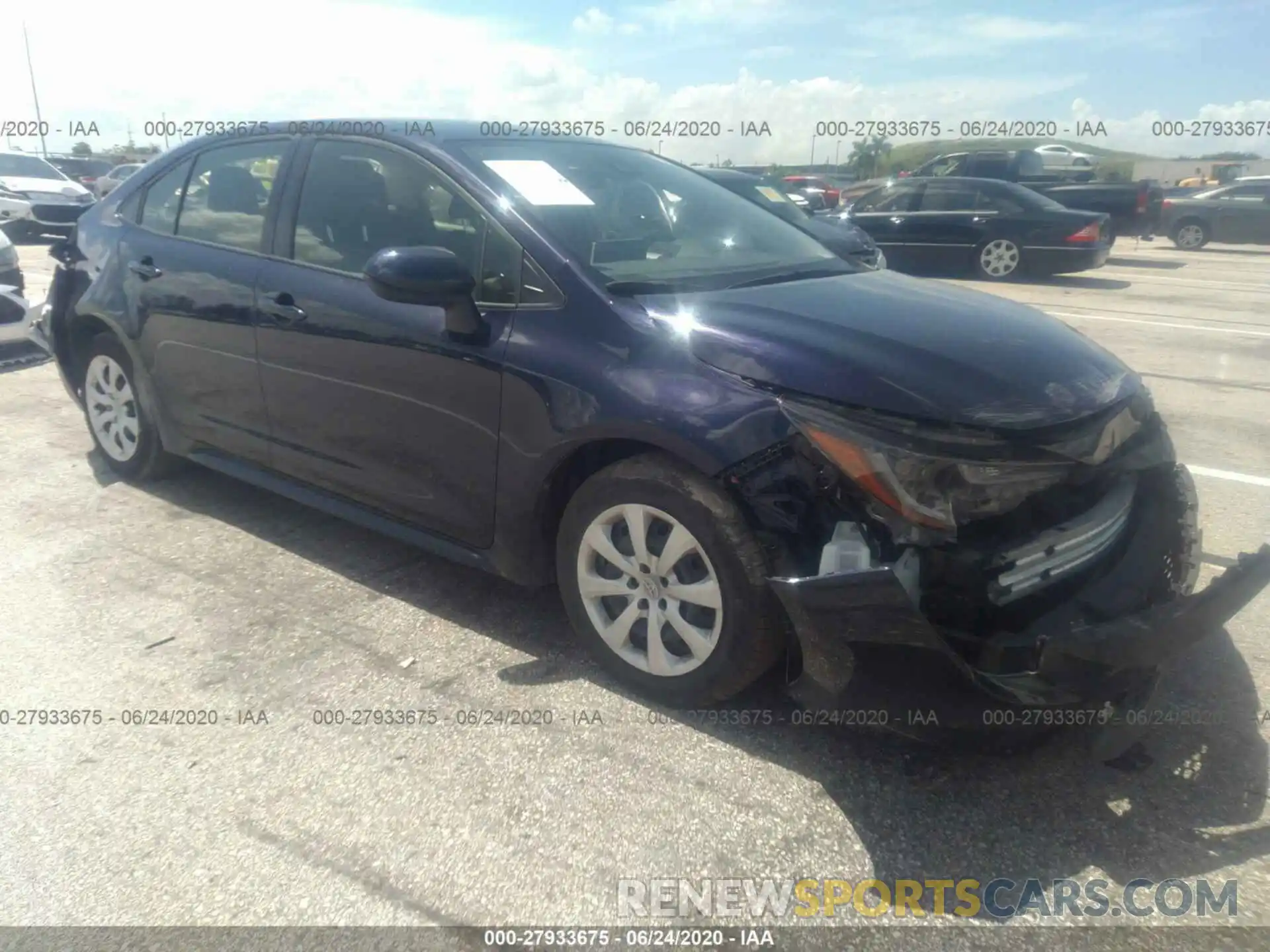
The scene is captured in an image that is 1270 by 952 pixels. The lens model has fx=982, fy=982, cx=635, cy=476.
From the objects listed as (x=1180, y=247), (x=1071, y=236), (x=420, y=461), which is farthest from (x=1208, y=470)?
(x=1180, y=247)

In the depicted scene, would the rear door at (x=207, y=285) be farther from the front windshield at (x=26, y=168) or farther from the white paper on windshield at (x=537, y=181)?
the front windshield at (x=26, y=168)

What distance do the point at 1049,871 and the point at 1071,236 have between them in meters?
12.3

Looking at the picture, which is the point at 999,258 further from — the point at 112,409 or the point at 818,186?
the point at 818,186

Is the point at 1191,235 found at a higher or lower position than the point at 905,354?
lower

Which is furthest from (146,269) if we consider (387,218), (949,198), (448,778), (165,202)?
(949,198)

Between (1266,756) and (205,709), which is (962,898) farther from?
(205,709)

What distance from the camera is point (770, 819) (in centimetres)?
246

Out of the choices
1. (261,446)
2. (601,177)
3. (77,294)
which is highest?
(601,177)

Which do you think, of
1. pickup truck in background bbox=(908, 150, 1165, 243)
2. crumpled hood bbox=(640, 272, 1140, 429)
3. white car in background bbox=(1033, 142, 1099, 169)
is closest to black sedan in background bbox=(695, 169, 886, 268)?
crumpled hood bbox=(640, 272, 1140, 429)


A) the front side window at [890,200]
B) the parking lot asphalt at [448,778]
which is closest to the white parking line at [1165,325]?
the front side window at [890,200]

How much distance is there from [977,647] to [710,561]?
2.32 feet

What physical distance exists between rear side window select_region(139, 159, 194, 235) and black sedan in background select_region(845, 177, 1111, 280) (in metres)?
11.1

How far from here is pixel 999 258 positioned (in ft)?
44.4

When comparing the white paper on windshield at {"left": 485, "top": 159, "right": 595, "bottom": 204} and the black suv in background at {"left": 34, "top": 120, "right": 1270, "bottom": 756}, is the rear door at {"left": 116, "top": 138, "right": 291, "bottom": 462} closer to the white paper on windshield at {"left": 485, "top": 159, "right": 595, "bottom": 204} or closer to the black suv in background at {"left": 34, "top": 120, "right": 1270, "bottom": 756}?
the black suv in background at {"left": 34, "top": 120, "right": 1270, "bottom": 756}
